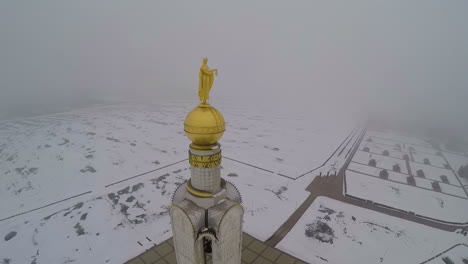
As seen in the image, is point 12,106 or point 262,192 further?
point 12,106

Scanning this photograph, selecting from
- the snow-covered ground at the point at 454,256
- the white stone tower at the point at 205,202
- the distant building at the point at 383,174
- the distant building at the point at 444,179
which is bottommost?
the snow-covered ground at the point at 454,256

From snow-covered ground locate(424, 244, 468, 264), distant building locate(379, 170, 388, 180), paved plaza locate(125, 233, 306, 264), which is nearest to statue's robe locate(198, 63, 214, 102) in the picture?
paved plaza locate(125, 233, 306, 264)

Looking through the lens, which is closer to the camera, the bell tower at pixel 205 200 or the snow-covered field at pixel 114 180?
the bell tower at pixel 205 200

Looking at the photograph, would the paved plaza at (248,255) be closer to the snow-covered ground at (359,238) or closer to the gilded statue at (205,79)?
the snow-covered ground at (359,238)

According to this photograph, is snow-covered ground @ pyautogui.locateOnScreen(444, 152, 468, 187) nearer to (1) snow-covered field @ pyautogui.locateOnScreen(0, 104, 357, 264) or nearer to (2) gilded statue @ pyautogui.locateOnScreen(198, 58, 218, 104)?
(1) snow-covered field @ pyautogui.locateOnScreen(0, 104, 357, 264)

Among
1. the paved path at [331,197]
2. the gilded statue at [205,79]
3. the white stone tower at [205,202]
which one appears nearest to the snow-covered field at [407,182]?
the paved path at [331,197]

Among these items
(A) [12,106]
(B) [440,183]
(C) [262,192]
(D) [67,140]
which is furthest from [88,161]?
(A) [12,106]

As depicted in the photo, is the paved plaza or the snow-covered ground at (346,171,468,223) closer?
the paved plaza

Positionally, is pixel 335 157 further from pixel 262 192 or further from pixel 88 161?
pixel 88 161
